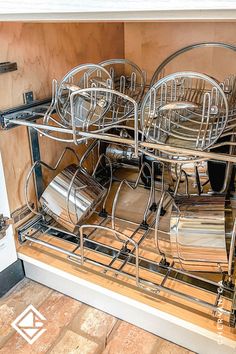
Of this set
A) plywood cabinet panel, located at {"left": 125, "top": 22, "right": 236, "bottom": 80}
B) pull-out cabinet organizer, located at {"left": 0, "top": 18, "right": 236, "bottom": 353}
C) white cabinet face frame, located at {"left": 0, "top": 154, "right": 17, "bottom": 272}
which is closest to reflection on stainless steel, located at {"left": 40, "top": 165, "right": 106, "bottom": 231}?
pull-out cabinet organizer, located at {"left": 0, "top": 18, "right": 236, "bottom": 353}

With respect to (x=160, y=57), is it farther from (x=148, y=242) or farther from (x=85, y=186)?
(x=148, y=242)

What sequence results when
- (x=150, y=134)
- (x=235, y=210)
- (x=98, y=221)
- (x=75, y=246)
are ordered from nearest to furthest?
(x=150, y=134)
(x=235, y=210)
(x=75, y=246)
(x=98, y=221)

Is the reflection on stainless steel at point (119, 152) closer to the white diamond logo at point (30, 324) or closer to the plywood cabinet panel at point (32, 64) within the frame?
the plywood cabinet panel at point (32, 64)

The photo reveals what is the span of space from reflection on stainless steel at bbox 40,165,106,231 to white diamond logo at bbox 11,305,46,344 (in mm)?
245

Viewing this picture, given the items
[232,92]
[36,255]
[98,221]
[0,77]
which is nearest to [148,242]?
[98,221]

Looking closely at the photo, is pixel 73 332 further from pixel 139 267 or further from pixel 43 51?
pixel 43 51

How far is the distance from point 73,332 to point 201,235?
40 centimetres

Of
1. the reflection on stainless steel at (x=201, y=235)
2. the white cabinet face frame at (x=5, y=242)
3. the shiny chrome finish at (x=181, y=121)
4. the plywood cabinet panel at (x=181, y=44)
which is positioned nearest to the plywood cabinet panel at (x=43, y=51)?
the plywood cabinet panel at (x=181, y=44)

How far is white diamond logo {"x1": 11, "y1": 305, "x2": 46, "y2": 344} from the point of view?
2.80 ft

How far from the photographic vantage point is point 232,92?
0.90m

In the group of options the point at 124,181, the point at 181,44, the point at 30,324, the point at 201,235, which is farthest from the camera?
the point at 181,44

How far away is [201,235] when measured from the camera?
2.55 feet

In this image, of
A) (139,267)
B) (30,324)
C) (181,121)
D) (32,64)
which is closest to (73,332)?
(30,324)

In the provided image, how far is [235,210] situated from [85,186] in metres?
0.42
